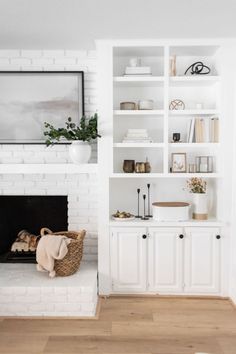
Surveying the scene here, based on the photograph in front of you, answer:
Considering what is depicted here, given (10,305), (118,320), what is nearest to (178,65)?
(118,320)

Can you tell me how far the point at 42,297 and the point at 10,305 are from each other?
293 mm

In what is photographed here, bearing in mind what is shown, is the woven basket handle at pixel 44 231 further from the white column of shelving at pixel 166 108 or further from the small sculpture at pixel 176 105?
the small sculpture at pixel 176 105

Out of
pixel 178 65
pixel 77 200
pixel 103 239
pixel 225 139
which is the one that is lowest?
pixel 103 239

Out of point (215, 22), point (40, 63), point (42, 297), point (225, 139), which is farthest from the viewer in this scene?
point (40, 63)

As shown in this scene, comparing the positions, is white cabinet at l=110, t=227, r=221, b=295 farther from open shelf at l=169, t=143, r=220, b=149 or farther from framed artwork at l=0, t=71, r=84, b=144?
framed artwork at l=0, t=71, r=84, b=144

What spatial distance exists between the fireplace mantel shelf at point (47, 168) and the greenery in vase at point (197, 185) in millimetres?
986

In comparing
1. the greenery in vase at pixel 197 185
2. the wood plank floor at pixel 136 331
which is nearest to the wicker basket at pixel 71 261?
the wood plank floor at pixel 136 331

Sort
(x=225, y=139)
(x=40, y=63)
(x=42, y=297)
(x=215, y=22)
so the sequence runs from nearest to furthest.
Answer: (x=215, y=22), (x=42, y=297), (x=225, y=139), (x=40, y=63)

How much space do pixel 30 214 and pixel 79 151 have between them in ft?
3.06

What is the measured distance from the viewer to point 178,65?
12.5 ft

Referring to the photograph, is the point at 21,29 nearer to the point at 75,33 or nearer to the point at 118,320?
the point at 75,33

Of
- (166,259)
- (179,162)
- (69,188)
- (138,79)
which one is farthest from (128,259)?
(138,79)

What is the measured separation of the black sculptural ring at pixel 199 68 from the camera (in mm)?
3643

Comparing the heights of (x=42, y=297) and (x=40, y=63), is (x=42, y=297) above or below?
below
